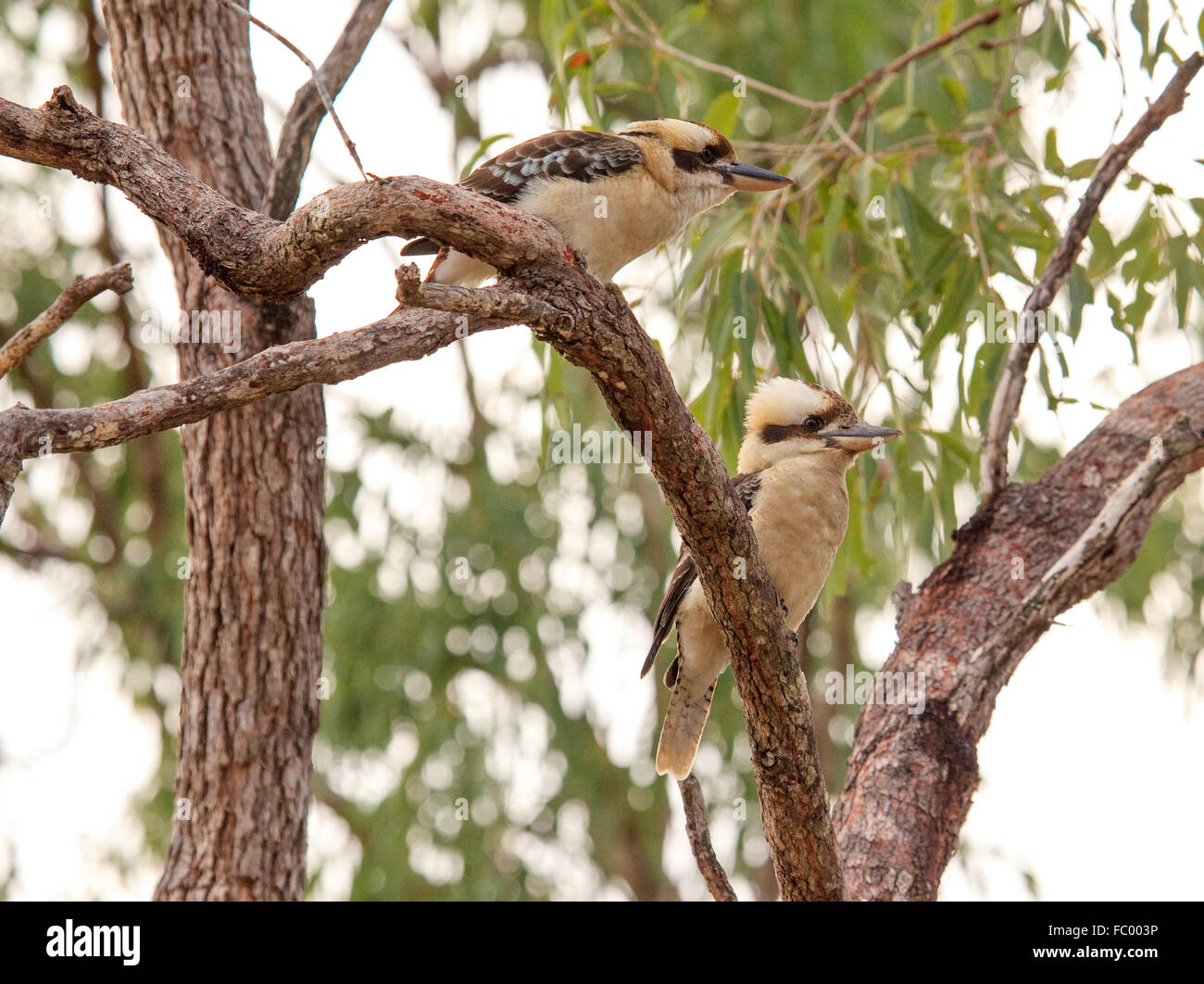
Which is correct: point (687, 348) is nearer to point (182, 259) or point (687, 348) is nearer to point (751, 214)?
point (751, 214)

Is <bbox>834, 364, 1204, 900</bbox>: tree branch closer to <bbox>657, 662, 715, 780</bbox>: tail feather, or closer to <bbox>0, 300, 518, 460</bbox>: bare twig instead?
<bbox>657, 662, 715, 780</bbox>: tail feather

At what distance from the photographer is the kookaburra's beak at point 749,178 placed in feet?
8.34

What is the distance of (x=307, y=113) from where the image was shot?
2551 mm

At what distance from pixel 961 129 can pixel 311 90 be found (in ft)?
5.36

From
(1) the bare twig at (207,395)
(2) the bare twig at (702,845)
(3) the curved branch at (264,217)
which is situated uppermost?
(3) the curved branch at (264,217)

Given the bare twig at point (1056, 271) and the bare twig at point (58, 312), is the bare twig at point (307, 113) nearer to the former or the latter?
the bare twig at point (58, 312)

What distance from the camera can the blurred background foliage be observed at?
9.78ft

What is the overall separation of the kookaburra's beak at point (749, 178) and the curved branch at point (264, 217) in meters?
0.96

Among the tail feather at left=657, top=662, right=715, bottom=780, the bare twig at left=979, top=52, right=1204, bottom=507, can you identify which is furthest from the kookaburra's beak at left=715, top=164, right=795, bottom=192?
the tail feather at left=657, top=662, right=715, bottom=780

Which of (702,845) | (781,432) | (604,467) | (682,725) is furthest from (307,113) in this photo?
(604,467)

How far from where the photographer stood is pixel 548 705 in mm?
4961

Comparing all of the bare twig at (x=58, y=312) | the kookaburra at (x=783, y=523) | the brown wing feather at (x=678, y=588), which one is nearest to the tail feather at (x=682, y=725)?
the kookaburra at (x=783, y=523)

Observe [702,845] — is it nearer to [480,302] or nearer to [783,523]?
[783,523]
